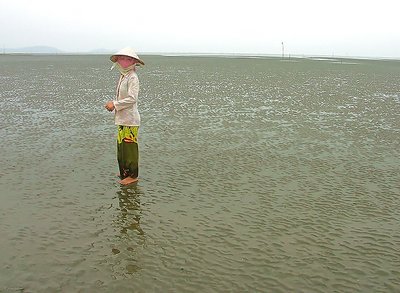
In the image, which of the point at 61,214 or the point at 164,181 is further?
the point at 164,181

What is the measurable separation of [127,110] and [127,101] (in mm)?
172

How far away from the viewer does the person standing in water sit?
556 cm

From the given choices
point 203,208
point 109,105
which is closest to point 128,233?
point 203,208

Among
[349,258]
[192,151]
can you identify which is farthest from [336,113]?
[349,258]

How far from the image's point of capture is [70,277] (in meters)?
3.53

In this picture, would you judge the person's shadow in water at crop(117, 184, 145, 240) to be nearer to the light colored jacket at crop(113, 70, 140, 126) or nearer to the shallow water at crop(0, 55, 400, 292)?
the shallow water at crop(0, 55, 400, 292)

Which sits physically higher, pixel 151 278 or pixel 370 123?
pixel 370 123

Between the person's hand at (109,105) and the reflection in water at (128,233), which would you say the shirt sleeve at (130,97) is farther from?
the reflection in water at (128,233)

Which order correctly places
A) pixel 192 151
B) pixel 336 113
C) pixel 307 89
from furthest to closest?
pixel 307 89, pixel 336 113, pixel 192 151

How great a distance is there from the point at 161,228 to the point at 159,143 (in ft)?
12.7

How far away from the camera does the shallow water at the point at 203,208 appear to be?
3.63 metres

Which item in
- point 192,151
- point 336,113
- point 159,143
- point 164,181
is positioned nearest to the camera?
point 164,181

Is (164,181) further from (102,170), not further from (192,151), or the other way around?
(192,151)

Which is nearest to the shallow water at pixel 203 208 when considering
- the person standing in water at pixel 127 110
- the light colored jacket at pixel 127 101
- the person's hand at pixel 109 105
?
the person standing in water at pixel 127 110
